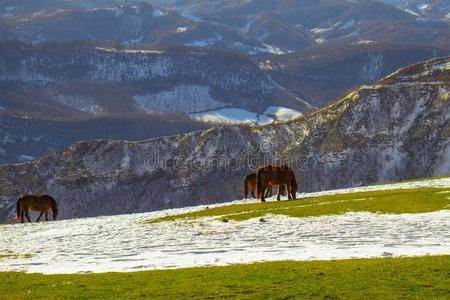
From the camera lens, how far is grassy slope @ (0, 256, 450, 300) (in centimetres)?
2036

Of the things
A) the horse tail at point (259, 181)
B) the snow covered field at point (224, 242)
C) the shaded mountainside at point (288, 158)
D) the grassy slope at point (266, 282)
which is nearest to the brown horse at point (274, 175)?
the horse tail at point (259, 181)

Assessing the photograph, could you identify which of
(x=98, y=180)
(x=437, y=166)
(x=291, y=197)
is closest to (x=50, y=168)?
(x=98, y=180)

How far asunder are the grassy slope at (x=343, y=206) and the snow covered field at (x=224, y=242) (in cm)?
149

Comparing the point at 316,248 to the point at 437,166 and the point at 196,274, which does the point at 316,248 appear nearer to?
the point at 196,274

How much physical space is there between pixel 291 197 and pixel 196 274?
1153 inches

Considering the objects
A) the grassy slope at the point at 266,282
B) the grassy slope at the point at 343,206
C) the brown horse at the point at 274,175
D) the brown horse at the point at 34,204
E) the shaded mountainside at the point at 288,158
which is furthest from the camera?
the shaded mountainside at the point at 288,158

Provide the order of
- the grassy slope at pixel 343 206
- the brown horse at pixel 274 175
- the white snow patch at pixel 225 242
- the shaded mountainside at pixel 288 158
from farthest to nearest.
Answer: the shaded mountainside at pixel 288 158, the brown horse at pixel 274 175, the grassy slope at pixel 343 206, the white snow patch at pixel 225 242

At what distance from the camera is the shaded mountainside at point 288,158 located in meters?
166

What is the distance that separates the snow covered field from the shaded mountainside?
124 m

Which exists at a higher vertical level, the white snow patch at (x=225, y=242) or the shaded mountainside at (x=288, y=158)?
the shaded mountainside at (x=288, y=158)

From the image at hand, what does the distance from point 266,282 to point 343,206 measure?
22.2m

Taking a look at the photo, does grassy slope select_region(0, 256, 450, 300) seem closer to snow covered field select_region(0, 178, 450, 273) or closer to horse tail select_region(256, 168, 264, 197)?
snow covered field select_region(0, 178, 450, 273)

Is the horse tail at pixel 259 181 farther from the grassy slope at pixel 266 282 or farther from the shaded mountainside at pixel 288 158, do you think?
the shaded mountainside at pixel 288 158

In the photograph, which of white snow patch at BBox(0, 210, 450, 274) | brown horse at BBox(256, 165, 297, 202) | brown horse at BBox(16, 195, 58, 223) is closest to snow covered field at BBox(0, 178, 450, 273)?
white snow patch at BBox(0, 210, 450, 274)
